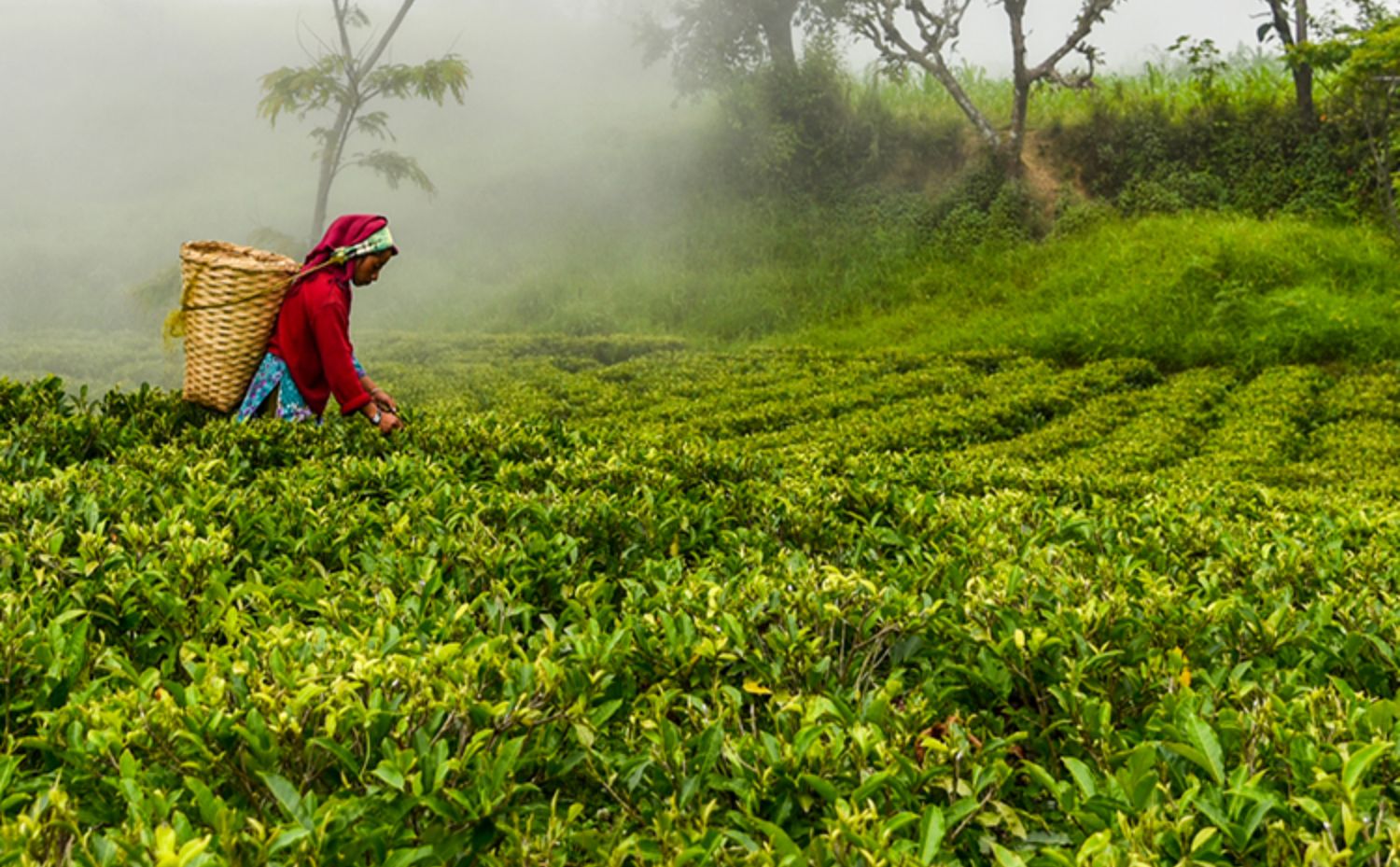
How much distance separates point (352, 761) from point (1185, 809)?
1.38m

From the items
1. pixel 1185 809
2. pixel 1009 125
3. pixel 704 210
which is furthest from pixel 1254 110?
pixel 1185 809

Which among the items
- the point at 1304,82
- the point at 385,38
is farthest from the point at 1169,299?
the point at 385,38

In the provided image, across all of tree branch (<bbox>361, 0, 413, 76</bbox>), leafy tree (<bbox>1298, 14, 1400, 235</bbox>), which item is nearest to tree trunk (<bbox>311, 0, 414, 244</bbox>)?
tree branch (<bbox>361, 0, 413, 76</bbox>)

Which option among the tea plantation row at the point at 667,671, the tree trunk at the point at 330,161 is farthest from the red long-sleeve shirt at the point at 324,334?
the tree trunk at the point at 330,161

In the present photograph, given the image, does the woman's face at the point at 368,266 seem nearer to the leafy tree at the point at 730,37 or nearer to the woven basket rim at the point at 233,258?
the woven basket rim at the point at 233,258

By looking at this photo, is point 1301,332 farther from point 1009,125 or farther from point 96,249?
point 96,249

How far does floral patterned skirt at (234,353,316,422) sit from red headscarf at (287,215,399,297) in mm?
416

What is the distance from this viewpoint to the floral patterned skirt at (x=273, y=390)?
206 inches

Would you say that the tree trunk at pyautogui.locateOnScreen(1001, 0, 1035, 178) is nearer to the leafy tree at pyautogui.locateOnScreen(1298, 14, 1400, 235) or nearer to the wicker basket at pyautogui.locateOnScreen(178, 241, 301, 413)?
the leafy tree at pyautogui.locateOnScreen(1298, 14, 1400, 235)

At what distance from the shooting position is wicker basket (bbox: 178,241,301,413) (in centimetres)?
498

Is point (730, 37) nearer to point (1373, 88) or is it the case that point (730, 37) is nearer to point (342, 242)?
point (1373, 88)

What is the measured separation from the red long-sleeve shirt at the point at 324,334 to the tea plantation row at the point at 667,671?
0.68 meters

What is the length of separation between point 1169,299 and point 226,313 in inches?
643

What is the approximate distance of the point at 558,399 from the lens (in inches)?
528
